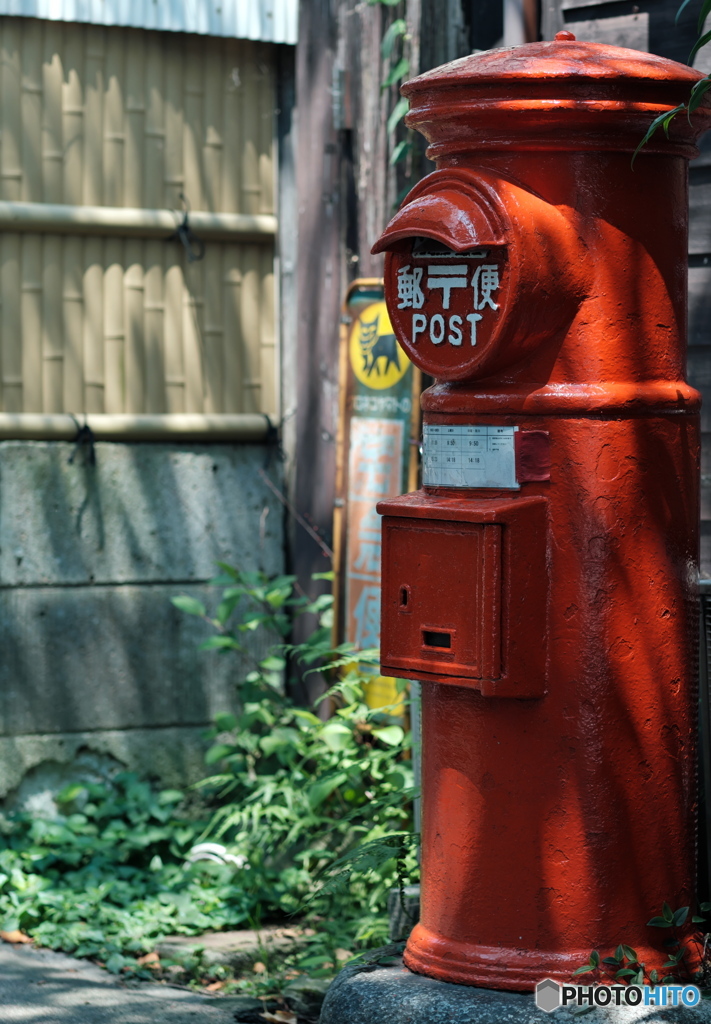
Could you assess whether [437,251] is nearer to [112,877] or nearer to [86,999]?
[86,999]

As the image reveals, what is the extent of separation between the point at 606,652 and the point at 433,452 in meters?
0.61

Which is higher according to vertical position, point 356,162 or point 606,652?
point 356,162

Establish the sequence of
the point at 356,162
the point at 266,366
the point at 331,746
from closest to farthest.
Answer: the point at 331,746, the point at 356,162, the point at 266,366

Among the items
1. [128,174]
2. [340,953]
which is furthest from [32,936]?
[128,174]

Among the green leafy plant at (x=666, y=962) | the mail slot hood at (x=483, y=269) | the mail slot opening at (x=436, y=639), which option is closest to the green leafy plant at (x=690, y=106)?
the mail slot hood at (x=483, y=269)

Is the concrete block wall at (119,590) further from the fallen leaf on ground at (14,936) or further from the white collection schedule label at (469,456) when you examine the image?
the white collection schedule label at (469,456)

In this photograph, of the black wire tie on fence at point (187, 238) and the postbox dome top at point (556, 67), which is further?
the black wire tie on fence at point (187, 238)

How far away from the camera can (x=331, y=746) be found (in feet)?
16.5

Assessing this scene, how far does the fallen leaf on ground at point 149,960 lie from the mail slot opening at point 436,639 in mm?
1945

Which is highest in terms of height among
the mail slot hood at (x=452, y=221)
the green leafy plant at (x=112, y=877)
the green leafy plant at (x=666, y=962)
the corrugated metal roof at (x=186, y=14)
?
the corrugated metal roof at (x=186, y=14)

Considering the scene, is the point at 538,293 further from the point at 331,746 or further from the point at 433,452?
the point at 331,746

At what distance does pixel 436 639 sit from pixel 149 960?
6.58ft

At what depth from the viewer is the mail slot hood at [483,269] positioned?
120 inches

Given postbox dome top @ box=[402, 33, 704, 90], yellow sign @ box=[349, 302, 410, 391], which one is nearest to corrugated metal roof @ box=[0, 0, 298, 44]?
yellow sign @ box=[349, 302, 410, 391]
